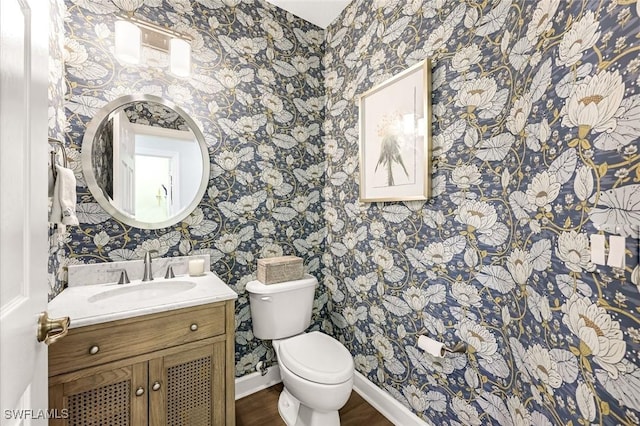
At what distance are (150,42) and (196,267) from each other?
1337 millimetres

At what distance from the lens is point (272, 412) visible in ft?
5.41

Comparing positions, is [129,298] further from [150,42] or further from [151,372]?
[150,42]

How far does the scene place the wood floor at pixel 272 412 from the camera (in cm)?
158

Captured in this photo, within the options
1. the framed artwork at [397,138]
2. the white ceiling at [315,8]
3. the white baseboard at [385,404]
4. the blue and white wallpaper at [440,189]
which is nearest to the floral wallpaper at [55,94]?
the blue and white wallpaper at [440,189]

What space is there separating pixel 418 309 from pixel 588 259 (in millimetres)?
798

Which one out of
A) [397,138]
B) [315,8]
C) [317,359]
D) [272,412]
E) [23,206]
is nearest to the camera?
[23,206]

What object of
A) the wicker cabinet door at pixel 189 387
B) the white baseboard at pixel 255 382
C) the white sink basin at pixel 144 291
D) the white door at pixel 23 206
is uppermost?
the white door at pixel 23 206

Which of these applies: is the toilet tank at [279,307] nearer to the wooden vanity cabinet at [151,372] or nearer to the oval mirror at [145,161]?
the wooden vanity cabinet at [151,372]

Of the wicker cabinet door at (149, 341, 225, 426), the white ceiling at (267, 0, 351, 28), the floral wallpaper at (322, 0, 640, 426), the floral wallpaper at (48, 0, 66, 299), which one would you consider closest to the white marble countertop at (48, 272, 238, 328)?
the floral wallpaper at (48, 0, 66, 299)

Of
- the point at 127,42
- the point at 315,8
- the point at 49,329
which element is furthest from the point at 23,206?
the point at 315,8

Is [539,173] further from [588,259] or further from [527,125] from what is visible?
[588,259]

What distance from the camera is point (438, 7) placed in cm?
132

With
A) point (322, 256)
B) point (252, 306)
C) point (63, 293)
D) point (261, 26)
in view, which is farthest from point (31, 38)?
point (322, 256)

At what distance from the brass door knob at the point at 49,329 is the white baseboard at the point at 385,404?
1.62 metres
